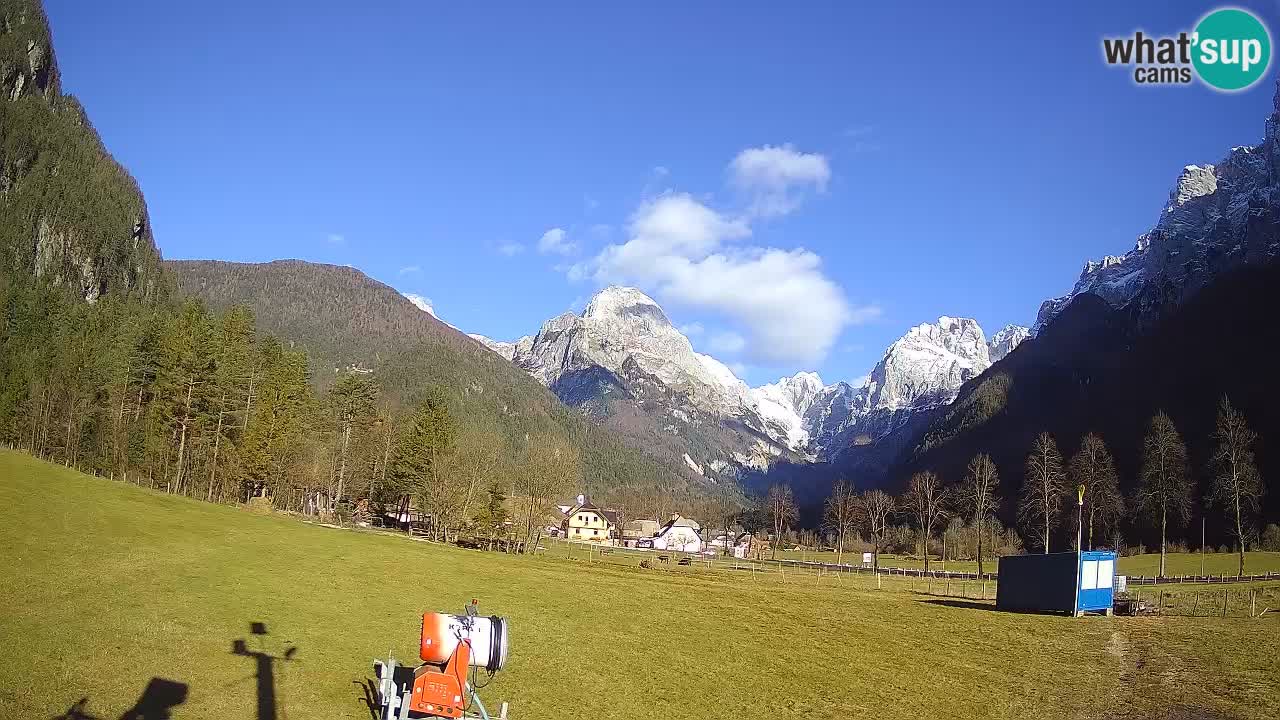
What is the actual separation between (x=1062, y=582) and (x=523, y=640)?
3640cm

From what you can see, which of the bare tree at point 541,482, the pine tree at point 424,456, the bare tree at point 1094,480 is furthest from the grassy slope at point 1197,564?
the pine tree at point 424,456

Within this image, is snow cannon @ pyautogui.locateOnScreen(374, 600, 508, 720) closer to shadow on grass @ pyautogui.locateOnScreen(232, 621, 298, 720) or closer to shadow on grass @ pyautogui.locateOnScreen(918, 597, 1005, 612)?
shadow on grass @ pyautogui.locateOnScreen(232, 621, 298, 720)

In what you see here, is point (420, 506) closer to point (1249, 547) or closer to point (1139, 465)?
point (1249, 547)

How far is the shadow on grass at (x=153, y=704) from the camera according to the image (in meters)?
19.5

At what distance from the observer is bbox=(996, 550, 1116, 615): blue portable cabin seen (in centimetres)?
4978

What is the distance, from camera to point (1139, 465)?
191625mm

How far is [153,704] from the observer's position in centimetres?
2084

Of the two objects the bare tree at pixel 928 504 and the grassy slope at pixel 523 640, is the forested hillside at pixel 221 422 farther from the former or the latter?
the bare tree at pixel 928 504

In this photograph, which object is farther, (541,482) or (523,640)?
(541,482)

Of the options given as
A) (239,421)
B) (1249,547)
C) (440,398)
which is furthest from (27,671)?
(1249,547)

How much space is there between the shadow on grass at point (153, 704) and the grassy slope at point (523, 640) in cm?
27

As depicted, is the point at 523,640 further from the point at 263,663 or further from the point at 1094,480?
the point at 1094,480

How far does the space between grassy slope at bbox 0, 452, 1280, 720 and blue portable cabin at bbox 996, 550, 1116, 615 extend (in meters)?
2.74

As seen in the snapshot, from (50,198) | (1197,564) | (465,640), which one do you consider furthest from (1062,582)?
(50,198)
